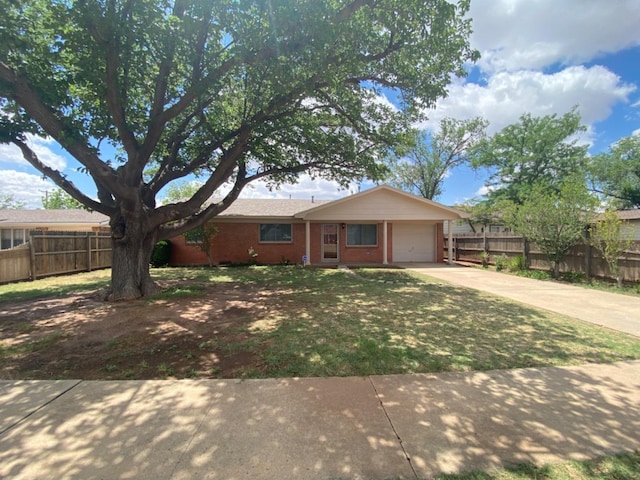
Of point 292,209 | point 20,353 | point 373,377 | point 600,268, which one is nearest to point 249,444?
point 373,377

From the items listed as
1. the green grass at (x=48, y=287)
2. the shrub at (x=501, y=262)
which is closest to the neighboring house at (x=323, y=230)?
the shrub at (x=501, y=262)

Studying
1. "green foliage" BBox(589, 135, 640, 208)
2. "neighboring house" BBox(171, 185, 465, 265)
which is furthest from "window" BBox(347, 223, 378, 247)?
"green foliage" BBox(589, 135, 640, 208)

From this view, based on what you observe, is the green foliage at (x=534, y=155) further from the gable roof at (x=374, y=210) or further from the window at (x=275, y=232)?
the window at (x=275, y=232)

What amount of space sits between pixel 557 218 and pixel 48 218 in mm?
30893

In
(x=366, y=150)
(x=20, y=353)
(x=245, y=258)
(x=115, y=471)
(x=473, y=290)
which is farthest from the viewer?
(x=245, y=258)

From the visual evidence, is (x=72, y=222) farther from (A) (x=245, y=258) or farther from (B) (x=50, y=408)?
(B) (x=50, y=408)

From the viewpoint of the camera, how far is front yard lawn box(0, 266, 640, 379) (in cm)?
401

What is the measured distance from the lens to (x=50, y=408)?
3.02 metres

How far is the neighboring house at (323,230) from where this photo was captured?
53.2 feet

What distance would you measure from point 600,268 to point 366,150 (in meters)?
8.90

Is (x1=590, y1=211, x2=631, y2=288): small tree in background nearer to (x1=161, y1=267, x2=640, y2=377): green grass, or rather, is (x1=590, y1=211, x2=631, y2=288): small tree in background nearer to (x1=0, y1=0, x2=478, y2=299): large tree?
(x1=161, y1=267, x2=640, y2=377): green grass

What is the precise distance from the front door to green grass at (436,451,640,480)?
1508cm

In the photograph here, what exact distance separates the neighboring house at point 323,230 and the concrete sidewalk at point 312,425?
12.8 m

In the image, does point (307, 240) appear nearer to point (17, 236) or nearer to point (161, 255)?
Answer: point (161, 255)
